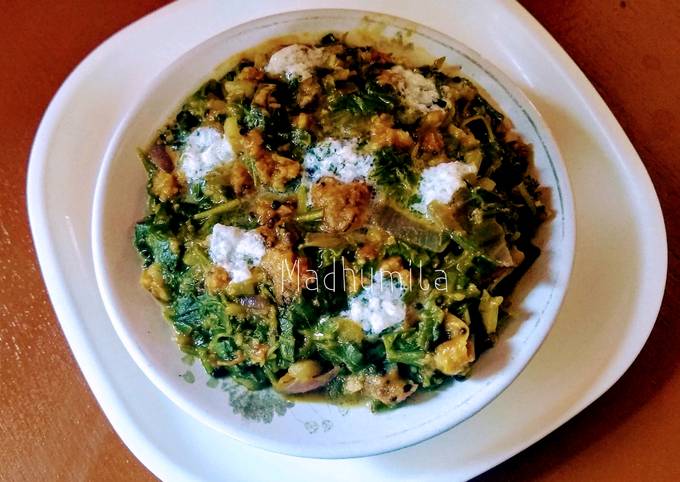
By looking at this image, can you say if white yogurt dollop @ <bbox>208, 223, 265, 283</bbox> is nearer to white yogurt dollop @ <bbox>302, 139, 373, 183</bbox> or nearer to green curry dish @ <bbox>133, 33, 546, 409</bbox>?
green curry dish @ <bbox>133, 33, 546, 409</bbox>

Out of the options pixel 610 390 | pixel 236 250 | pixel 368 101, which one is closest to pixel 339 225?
pixel 236 250

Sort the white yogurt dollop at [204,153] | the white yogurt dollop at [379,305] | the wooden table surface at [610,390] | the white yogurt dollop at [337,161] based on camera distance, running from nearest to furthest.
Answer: the white yogurt dollop at [379,305] < the white yogurt dollop at [337,161] < the white yogurt dollop at [204,153] < the wooden table surface at [610,390]

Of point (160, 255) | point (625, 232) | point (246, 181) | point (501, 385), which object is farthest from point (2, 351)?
point (625, 232)

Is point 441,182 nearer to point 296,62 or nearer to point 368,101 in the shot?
point 368,101

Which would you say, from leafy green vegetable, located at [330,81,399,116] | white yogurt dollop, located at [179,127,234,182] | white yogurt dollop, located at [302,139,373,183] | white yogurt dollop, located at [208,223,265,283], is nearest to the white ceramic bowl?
white yogurt dollop, located at [179,127,234,182]

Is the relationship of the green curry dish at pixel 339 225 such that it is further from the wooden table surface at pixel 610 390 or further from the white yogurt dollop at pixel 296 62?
the wooden table surface at pixel 610 390

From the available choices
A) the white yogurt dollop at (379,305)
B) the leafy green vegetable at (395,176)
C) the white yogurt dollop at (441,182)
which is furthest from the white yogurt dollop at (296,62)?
the white yogurt dollop at (379,305)
